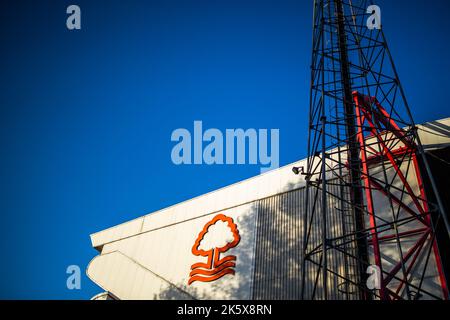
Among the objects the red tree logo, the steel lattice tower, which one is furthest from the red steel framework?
the red tree logo

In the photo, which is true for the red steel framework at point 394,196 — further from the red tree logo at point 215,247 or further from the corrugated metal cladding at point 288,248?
the red tree logo at point 215,247

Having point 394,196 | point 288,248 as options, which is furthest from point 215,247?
point 394,196

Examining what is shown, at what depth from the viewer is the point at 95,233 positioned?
35.5 metres

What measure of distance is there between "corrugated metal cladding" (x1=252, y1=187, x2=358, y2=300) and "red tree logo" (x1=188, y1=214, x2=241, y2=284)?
197cm

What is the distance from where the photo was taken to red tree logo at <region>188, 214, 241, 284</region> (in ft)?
67.8

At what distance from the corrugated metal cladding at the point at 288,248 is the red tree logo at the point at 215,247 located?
197 centimetres

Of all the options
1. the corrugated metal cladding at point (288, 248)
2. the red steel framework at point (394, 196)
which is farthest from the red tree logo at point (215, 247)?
the red steel framework at point (394, 196)

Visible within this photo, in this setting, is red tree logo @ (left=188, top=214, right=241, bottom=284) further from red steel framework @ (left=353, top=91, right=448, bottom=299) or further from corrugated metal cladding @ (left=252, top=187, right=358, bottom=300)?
red steel framework @ (left=353, top=91, right=448, bottom=299)

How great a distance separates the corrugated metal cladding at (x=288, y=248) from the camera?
631 inches

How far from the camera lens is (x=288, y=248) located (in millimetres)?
18141

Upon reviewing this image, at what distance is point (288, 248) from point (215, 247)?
5515 millimetres

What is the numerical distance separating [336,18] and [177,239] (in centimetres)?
1786
